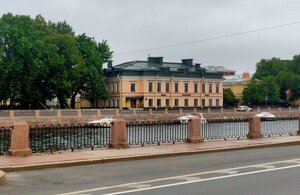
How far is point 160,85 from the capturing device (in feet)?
315

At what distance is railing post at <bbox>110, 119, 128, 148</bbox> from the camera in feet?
64.9

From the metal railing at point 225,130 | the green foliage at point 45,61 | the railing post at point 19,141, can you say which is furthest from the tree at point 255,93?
the railing post at point 19,141

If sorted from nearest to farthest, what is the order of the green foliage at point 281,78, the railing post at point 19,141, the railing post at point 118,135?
1. the railing post at point 19,141
2. the railing post at point 118,135
3. the green foliage at point 281,78

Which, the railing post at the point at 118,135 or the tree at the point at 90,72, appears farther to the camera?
the tree at the point at 90,72

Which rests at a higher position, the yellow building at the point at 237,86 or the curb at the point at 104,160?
the yellow building at the point at 237,86

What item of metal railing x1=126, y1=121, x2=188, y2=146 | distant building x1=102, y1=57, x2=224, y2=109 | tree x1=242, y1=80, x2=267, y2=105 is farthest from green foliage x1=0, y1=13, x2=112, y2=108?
metal railing x1=126, y1=121, x2=188, y2=146

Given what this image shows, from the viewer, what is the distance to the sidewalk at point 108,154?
15.2m

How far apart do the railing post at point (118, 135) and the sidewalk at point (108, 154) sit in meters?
0.45

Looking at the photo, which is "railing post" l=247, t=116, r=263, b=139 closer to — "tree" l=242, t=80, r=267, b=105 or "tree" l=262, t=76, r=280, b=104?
"tree" l=242, t=80, r=267, b=105

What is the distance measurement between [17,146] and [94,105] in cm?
8319

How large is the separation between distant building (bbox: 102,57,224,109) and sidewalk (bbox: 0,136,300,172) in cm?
7133

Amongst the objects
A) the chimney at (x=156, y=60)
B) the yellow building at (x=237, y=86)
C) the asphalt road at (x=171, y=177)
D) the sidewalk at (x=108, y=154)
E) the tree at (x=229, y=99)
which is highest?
the chimney at (x=156, y=60)

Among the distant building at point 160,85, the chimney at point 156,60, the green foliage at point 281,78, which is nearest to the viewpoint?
the distant building at point 160,85

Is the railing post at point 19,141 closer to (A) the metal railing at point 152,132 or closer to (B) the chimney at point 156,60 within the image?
(A) the metal railing at point 152,132
